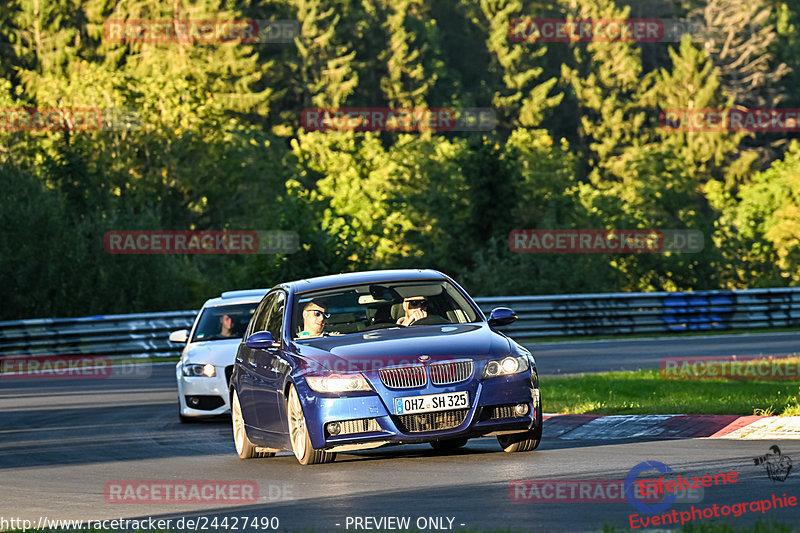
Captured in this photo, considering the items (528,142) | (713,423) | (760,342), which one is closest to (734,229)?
(528,142)

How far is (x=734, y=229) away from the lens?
73625 mm

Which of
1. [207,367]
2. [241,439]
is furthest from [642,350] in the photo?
[241,439]

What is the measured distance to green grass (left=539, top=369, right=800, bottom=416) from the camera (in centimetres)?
1482

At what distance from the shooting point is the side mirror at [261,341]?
12.7 m

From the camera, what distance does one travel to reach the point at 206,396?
18109 millimetres

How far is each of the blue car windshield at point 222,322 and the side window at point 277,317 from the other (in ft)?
17.7

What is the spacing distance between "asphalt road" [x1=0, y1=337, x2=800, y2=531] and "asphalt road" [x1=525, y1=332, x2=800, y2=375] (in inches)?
384

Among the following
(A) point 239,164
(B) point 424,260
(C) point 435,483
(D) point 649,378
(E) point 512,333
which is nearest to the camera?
(C) point 435,483

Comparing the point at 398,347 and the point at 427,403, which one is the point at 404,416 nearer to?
the point at 427,403

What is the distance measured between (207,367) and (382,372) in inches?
279

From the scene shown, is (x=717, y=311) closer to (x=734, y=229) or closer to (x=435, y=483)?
(x=435, y=483)

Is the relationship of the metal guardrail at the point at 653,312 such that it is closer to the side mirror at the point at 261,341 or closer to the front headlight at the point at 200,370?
the front headlight at the point at 200,370

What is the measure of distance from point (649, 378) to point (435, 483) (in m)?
10.3

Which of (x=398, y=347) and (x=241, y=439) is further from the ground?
(x=398, y=347)
